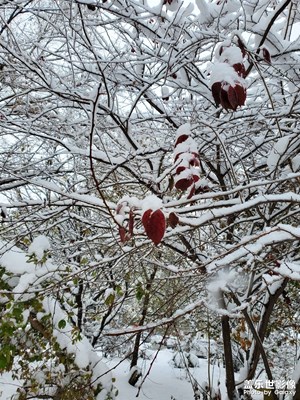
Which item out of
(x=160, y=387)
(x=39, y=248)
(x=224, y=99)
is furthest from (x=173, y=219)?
(x=160, y=387)

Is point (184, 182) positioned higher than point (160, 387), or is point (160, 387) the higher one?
point (160, 387)

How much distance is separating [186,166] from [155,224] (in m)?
0.47

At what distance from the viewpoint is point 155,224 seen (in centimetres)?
124

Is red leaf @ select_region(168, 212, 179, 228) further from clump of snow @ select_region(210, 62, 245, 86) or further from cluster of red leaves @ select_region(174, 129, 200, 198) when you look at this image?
clump of snow @ select_region(210, 62, 245, 86)

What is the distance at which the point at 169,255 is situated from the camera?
5.12 m

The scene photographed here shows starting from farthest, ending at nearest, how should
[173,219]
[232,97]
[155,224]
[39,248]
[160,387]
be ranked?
[160,387] → [39,248] → [173,219] → [232,97] → [155,224]

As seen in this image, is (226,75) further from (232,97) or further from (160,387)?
(160,387)

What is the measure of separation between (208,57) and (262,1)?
596mm

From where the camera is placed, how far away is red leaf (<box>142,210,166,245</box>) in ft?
4.05

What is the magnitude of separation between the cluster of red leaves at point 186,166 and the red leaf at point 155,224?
36 cm

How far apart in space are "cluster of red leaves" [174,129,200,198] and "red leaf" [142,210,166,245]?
0.36 metres

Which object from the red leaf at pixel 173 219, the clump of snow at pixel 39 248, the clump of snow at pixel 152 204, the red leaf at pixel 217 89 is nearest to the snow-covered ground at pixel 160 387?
the clump of snow at pixel 39 248

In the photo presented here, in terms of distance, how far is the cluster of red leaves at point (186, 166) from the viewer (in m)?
1.58

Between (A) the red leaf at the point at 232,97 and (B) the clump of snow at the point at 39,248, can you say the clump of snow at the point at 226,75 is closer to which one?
(A) the red leaf at the point at 232,97
